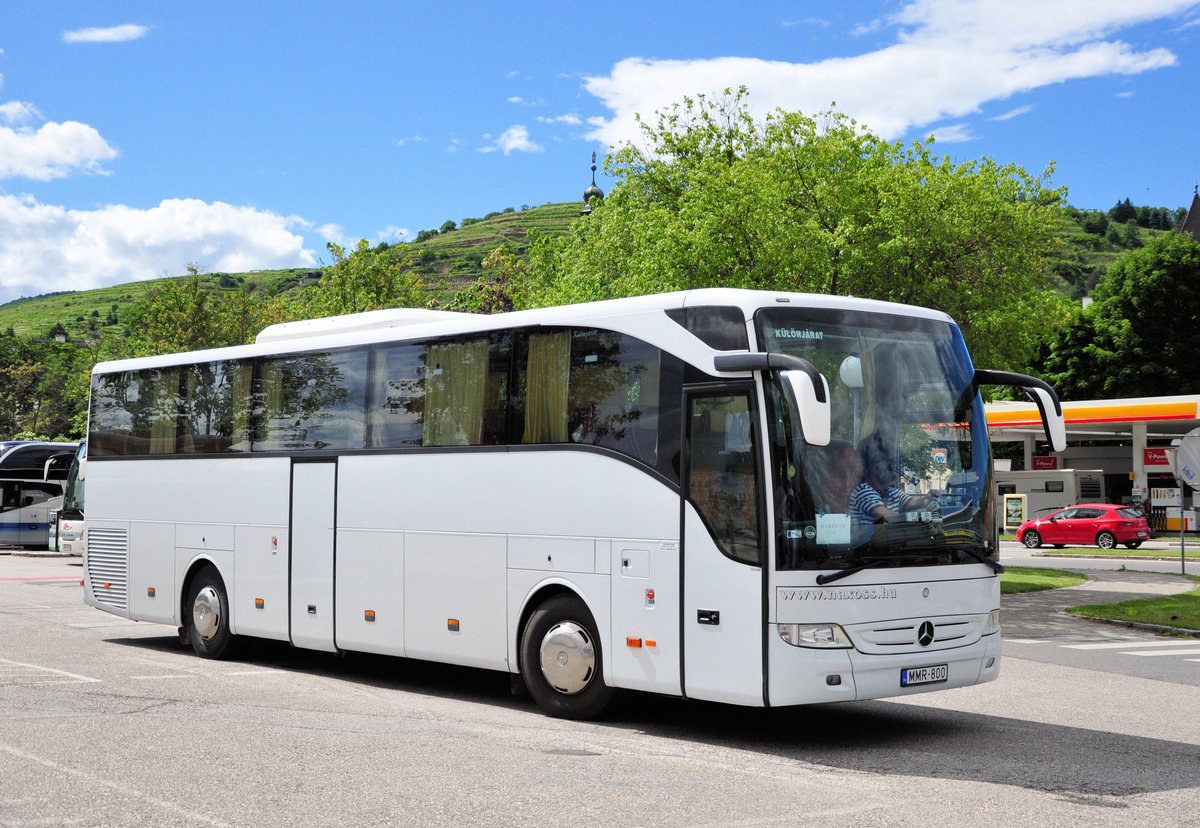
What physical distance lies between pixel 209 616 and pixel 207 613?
0.18 feet

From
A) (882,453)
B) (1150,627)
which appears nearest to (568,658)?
(882,453)

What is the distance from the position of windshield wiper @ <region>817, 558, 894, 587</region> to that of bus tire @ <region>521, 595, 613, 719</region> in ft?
6.64

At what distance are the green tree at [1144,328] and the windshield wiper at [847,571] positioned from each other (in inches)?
2057

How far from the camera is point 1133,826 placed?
662 centimetres

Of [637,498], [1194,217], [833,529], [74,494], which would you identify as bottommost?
[74,494]

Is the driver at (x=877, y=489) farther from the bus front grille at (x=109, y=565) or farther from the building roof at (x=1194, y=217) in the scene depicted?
the building roof at (x=1194, y=217)

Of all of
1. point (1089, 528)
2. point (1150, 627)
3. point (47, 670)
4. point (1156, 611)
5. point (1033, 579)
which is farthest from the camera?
point (1089, 528)

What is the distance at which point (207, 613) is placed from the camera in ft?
47.0

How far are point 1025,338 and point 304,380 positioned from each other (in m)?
17.8

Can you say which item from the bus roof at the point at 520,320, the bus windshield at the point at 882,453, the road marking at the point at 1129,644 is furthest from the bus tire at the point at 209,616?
the road marking at the point at 1129,644

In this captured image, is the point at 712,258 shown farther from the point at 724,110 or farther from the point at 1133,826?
the point at 1133,826

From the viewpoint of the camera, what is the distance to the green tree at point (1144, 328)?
190ft

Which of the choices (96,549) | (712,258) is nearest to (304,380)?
(96,549)

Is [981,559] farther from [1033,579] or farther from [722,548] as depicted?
[1033,579]
